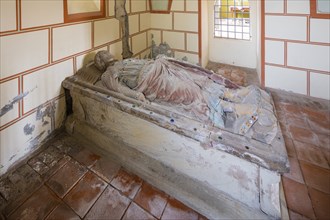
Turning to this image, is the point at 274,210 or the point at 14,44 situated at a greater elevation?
the point at 14,44

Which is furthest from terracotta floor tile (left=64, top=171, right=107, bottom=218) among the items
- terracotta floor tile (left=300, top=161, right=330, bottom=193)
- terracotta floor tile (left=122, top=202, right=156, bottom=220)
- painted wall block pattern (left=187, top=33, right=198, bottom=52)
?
painted wall block pattern (left=187, top=33, right=198, bottom=52)

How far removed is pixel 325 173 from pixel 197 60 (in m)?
2.99

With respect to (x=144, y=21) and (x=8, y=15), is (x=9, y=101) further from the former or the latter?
(x=144, y=21)


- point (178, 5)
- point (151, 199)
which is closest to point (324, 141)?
point (151, 199)

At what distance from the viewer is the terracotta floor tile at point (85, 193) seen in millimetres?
1595

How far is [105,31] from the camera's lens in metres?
3.03

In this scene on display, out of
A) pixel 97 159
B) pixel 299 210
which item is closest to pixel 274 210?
pixel 299 210

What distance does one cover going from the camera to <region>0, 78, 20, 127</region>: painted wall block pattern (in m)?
1.80

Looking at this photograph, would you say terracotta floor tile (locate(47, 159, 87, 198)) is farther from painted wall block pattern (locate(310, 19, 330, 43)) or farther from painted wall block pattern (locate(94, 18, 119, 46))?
painted wall block pattern (locate(310, 19, 330, 43))

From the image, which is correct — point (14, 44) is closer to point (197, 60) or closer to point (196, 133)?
point (196, 133)

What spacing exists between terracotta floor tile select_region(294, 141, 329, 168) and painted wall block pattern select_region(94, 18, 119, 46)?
271 cm

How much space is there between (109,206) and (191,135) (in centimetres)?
83

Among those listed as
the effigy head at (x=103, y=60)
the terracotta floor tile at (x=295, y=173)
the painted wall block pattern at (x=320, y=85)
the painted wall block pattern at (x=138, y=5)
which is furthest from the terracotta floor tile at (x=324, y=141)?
the painted wall block pattern at (x=138, y=5)

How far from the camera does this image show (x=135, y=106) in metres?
1.80
